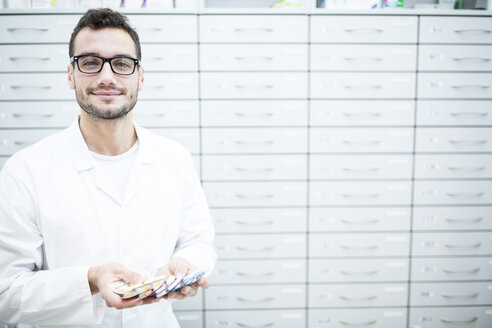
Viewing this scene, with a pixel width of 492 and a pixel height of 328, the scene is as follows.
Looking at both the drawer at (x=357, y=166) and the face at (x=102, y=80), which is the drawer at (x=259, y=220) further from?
the face at (x=102, y=80)

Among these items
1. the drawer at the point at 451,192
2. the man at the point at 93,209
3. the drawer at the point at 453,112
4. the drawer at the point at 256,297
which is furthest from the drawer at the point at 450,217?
the man at the point at 93,209

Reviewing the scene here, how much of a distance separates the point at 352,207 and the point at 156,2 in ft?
5.14

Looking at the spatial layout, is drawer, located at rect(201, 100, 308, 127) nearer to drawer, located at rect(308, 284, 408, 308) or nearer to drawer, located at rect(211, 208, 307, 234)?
drawer, located at rect(211, 208, 307, 234)

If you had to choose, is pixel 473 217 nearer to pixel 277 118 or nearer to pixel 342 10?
pixel 277 118

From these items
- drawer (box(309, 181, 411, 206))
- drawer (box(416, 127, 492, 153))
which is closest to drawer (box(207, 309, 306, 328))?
drawer (box(309, 181, 411, 206))

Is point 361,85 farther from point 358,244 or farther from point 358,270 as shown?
point 358,270

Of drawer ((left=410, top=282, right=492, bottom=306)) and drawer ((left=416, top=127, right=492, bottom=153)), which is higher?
drawer ((left=416, top=127, right=492, bottom=153))

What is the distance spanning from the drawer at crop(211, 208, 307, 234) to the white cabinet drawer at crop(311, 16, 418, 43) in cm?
97

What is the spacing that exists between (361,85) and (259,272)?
1.21 metres

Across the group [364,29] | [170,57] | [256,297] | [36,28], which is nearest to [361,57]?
[364,29]

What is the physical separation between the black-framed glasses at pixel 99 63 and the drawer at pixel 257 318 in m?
1.45

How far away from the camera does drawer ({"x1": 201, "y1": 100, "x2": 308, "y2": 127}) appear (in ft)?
5.76

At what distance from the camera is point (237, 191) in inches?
71.2

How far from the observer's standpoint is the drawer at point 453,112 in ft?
5.92
